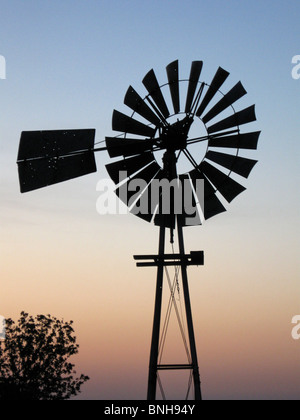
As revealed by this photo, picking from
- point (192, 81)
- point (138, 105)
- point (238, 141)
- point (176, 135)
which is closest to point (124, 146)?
point (138, 105)

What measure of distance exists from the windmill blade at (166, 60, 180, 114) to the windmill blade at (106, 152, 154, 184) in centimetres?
129

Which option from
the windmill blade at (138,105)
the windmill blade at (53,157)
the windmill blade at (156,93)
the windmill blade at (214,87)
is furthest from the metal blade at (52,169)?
the windmill blade at (214,87)

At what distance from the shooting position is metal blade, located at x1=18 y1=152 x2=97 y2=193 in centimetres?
1584

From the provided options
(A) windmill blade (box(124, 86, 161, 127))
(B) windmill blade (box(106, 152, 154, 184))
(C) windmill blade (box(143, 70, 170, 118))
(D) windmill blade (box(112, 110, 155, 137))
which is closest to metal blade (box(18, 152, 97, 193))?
(B) windmill blade (box(106, 152, 154, 184))

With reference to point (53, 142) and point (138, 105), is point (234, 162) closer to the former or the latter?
point (138, 105)

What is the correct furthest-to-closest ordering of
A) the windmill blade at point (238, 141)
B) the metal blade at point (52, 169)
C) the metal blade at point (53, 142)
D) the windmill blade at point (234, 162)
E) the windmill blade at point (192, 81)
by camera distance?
1. the windmill blade at point (192, 81)
2. the windmill blade at point (238, 141)
3. the windmill blade at point (234, 162)
4. the metal blade at point (53, 142)
5. the metal blade at point (52, 169)

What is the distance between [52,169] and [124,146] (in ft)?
5.63

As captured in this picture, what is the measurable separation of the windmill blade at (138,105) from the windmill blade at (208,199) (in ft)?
4.86

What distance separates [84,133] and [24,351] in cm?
1529

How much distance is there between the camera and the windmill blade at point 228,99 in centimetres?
1641

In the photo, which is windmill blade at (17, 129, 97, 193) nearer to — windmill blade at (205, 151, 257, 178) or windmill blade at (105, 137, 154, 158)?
windmill blade at (105, 137, 154, 158)

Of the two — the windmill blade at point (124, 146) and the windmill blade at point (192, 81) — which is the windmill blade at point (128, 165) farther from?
the windmill blade at point (192, 81)

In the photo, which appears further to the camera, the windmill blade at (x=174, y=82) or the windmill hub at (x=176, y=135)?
the windmill blade at (x=174, y=82)
